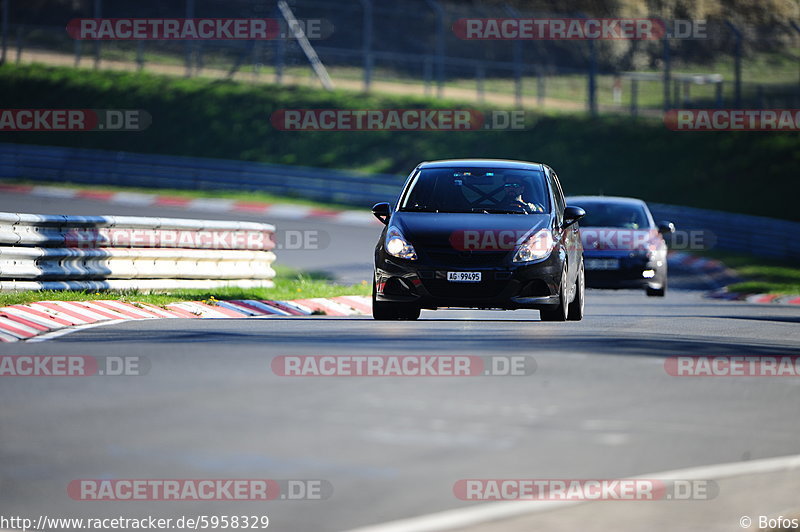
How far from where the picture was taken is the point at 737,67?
38.0 m

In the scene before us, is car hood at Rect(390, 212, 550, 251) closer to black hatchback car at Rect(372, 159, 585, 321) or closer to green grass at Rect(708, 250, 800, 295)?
black hatchback car at Rect(372, 159, 585, 321)

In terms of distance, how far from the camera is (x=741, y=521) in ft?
20.9

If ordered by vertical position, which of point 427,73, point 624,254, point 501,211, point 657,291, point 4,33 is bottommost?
point 657,291

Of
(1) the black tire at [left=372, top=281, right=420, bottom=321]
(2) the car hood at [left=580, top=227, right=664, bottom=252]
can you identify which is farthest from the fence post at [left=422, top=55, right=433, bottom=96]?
(1) the black tire at [left=372, top=281, right=420, bottom=321]

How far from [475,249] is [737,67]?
26024mm

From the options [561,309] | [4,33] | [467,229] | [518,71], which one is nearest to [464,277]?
[467,229]

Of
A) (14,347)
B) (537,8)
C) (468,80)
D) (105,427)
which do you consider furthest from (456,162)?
(537,8)

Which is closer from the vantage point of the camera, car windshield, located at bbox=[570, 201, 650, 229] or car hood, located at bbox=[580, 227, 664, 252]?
car hood, located at bbox=[580, 227, 664, 252]

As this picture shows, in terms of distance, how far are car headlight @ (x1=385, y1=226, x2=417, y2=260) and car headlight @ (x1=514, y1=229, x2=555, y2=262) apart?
3.27 feet

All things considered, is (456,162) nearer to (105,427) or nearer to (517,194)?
(517,194)

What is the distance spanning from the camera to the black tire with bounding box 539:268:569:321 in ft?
46.6

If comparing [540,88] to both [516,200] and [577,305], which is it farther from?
[516,200]

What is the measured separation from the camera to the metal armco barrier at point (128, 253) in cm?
1489

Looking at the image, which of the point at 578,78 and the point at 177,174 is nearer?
the point at 177,174
